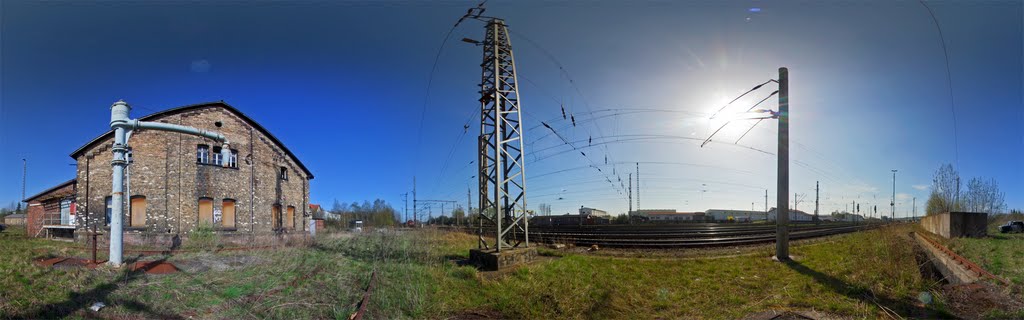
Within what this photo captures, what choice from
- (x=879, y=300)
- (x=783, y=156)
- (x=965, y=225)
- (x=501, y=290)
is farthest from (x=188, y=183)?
(x=965, y=225)

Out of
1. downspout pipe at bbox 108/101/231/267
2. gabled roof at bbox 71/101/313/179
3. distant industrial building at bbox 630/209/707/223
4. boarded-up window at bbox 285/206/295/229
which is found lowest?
distant industrial building at bbox 630/209/707/223

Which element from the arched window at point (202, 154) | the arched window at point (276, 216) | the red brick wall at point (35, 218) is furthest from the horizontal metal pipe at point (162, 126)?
the red brick wall at point (35, 218)

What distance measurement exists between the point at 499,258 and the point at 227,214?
20.5 meters

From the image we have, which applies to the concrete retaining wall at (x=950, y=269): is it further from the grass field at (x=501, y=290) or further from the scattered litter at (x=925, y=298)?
the scattered litter at (x=925, y=298)

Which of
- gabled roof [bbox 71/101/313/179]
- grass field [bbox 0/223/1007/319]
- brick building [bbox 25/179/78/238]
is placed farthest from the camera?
brick building [bbox 25/179/78/238]

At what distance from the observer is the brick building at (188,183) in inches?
801

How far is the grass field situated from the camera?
646 cm

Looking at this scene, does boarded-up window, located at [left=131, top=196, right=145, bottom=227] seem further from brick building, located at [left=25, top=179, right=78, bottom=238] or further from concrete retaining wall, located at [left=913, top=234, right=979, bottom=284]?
concrete retaining wall, located at [left=913, top=234, right=979, bottom=284]

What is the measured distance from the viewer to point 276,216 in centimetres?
2619

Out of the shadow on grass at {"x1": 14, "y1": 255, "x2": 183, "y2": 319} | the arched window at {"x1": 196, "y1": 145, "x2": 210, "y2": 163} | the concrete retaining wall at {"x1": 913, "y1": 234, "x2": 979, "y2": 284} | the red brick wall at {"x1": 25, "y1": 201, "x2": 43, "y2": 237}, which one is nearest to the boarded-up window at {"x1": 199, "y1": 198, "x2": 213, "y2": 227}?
the arched window at {"x1": 196, "y1": 145, "x2": 210, "y2": 163}

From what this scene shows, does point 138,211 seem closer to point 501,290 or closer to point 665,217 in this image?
point 501,290

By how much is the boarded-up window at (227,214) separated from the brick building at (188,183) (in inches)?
1.8

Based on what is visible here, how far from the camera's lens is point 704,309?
273 inches

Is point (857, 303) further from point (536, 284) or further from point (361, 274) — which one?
point (361, 274)
